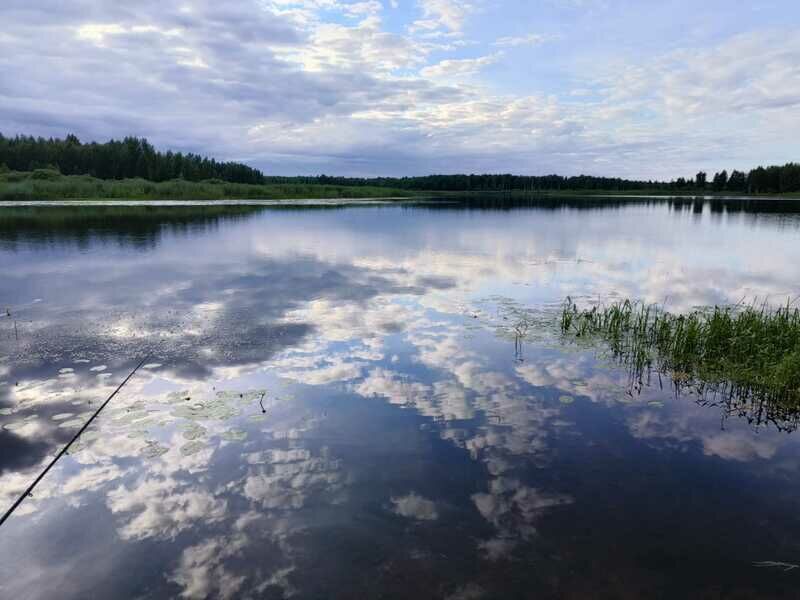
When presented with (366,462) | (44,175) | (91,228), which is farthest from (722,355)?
(44,175)

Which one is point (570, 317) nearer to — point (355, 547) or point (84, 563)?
point (355, 547)

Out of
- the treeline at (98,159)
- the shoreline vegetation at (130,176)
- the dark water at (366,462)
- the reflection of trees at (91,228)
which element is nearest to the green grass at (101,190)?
the shoreline vegetation at (130,176)

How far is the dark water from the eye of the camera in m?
5.53

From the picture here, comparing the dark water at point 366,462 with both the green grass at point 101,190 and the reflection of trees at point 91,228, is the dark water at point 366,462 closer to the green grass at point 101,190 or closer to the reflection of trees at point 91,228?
the reflection of trees at point 91,228

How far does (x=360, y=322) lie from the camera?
49.7 feet

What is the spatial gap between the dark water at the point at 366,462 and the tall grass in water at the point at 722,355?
0.66 meters

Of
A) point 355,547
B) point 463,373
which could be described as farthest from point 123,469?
point 463,373

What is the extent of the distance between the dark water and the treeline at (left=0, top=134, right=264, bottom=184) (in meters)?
134

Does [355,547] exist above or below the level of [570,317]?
below

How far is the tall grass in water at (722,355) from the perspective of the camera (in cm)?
1029

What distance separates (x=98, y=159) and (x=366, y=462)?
150782mm

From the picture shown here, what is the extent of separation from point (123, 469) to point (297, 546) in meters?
3.13

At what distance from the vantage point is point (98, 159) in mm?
131000

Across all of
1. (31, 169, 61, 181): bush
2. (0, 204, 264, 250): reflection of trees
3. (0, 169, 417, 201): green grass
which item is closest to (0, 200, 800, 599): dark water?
(0, 204, 264, 250): reflection of trees
